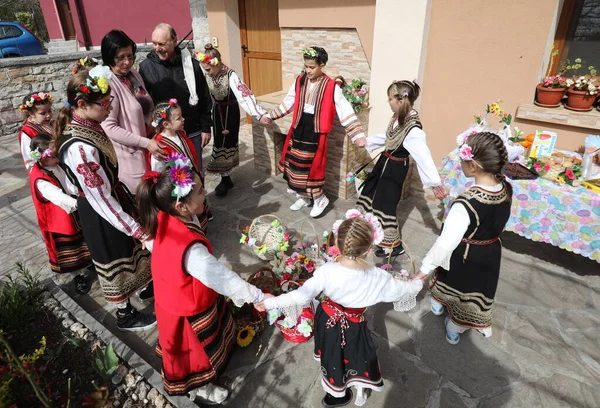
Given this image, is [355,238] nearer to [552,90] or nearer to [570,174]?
[570,174]

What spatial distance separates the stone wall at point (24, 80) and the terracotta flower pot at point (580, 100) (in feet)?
33.3

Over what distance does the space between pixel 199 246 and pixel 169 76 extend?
106 inches

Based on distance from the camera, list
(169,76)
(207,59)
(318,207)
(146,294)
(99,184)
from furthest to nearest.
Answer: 1. (318,207)
2. (207,59)
3. (169,76)
4. (146,294)
5. (99,184)

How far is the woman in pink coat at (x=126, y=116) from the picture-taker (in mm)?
3098

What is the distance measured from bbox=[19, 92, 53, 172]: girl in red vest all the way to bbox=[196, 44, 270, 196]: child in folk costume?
176cm

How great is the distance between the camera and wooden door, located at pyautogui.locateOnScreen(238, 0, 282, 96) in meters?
6.70

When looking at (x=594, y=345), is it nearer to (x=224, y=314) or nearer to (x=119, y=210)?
(x=224, y=314)

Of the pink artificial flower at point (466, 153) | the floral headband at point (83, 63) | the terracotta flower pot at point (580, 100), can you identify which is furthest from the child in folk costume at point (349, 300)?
the terracotta flower pot at point (580, 100)

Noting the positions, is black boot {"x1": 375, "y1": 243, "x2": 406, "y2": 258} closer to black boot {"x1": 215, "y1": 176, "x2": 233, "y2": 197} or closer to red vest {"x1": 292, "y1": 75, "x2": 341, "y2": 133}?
red vest {"x1": 292, "y1": 75, "x2": 341, "y2": 133}

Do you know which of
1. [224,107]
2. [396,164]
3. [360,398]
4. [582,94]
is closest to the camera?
[360,398]

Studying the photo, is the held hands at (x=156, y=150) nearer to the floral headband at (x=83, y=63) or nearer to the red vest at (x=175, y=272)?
the floral headband at (x=83, y=63)

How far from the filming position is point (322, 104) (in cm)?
415

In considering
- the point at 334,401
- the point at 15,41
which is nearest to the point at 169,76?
the point at 334,401

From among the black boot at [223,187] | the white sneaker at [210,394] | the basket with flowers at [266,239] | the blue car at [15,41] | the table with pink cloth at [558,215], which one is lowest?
the white sneaker at [210,394]
